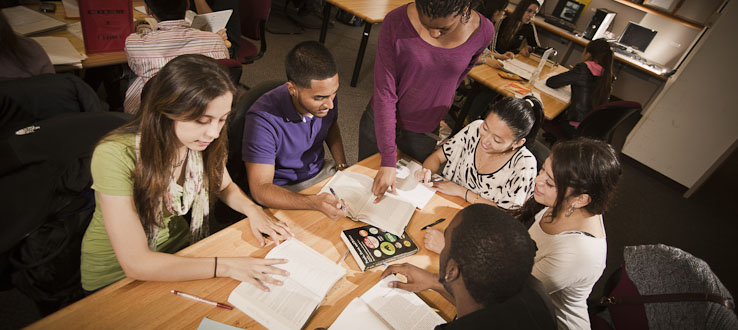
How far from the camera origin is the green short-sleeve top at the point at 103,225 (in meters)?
0.98

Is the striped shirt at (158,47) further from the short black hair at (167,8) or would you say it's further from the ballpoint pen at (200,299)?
the ballpoint pen at (200,299)

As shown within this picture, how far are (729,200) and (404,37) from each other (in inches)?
200

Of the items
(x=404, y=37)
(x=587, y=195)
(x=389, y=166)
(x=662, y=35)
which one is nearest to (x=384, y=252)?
(x=389, y=166)

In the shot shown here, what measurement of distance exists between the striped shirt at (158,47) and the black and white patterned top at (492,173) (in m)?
1.65

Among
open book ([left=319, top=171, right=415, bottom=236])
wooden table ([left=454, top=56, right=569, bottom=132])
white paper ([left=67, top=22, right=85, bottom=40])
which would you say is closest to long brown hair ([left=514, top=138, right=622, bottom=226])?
open book ([left=319, top=171, right=415, bottom=236])

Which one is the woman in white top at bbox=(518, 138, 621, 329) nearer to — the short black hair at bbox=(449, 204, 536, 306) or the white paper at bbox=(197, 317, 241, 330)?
the short black hair at bbox=(449, 204, 536, 306)

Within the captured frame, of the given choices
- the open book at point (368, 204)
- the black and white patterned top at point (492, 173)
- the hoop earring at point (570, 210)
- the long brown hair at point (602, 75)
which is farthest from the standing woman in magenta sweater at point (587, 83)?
the open book at point (368, 204)

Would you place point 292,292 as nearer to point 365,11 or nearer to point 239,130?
point 239,130

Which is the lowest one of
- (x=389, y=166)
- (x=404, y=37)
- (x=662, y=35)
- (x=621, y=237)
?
(x=621, y=237)

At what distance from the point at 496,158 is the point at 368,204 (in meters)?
0.77

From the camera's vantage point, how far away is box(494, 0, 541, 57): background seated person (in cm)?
381

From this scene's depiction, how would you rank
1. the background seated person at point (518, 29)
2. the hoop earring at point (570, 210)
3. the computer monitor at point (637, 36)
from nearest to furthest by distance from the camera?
the hoop earring at point (570, 210) < the background seated person at point (518, 29) < the computer monitor at point (637, 36)

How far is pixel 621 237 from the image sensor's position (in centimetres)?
306

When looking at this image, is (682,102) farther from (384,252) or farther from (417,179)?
(384,252)
